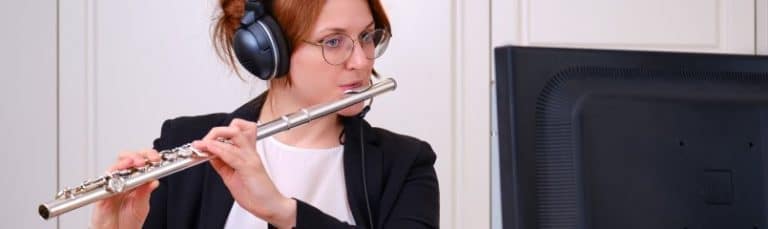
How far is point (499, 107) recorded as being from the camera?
0.77m

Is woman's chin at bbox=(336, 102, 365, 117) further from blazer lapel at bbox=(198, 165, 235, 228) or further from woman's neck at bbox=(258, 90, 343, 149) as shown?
blazer lapel at bbox=(198, 165, 235, 228)

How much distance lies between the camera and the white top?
4.24ft

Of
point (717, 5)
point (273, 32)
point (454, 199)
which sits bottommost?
point (454, 199)

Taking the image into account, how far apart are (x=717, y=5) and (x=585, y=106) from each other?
180 centimetres

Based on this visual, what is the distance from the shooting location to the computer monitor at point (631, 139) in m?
0.77

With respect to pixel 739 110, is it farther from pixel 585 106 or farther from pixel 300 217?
pixel 300 217

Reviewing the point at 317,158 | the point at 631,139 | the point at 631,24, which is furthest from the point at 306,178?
the point at 631,24

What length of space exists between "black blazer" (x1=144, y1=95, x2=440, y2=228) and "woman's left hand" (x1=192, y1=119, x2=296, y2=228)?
0.50 ft

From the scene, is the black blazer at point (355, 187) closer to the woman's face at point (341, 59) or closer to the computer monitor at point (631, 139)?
the woman's face at point (341, 59)

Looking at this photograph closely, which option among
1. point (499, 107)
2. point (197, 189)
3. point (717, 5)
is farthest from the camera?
point (717, 5)

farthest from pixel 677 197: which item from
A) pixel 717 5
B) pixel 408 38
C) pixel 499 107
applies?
pixel 717 5

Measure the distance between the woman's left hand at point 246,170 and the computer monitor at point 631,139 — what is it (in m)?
0.40
